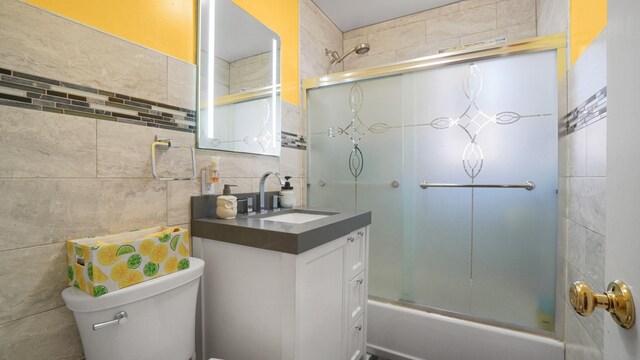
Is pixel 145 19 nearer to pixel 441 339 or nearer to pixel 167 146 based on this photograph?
pixel 167 146

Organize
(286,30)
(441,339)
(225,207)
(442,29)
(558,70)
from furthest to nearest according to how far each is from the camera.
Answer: (442,29), (286,30), (441,339), (558,70), (225,207)

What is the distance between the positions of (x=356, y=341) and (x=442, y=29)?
2.40m

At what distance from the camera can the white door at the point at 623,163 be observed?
1.19 feet

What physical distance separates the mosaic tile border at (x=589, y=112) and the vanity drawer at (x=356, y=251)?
1.06m

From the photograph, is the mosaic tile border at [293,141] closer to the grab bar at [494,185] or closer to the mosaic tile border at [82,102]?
the mosaic tile border at [82,102]

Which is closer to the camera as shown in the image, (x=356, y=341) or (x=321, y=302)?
(x=321, y=302)

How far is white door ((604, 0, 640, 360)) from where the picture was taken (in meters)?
0.36

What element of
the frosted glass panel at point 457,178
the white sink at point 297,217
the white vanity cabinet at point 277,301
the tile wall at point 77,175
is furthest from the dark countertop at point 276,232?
the frosted glass panel at point 457,178

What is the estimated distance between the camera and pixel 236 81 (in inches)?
60.0

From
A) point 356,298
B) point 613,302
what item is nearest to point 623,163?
point 613,302

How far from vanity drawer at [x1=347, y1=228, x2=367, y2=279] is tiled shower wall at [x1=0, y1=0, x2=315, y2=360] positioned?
85 centimetres

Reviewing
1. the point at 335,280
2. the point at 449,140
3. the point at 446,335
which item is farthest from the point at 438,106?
the point at 446,335

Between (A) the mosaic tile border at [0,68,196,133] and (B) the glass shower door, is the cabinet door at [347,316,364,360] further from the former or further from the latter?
(A) the mosaic tile border at [0,68,196,133]

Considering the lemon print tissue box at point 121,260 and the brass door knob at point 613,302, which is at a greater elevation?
the brass door knob at point 613,302
